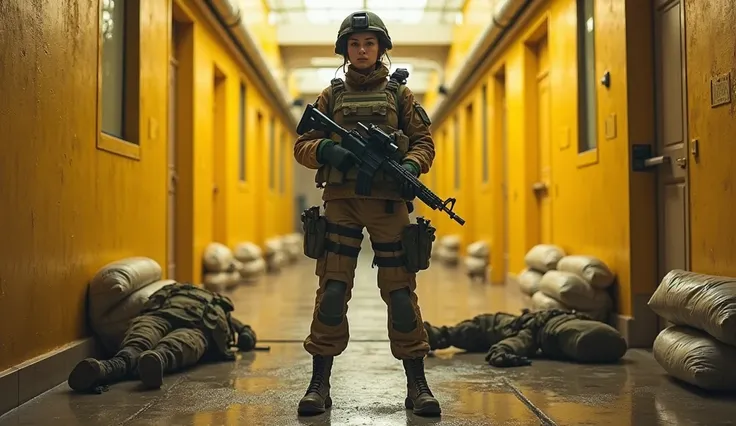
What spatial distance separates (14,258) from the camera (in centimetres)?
292

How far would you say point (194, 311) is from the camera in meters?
3.85

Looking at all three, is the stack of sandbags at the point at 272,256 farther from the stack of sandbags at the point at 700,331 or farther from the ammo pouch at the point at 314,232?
the ammo pouch at the point at 314,232

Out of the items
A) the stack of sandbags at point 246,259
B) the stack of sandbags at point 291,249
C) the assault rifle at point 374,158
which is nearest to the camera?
the assault rifle at point 374,158

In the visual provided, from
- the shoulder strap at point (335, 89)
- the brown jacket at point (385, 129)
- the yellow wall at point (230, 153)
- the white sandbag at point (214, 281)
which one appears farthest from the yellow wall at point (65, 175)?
the white sandbag at point (214, 281)

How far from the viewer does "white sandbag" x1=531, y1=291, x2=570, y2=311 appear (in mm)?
4904

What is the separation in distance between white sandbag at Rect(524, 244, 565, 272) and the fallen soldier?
5.26 feet

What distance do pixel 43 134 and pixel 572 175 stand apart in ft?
13.1

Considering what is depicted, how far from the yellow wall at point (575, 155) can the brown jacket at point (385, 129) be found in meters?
1.96

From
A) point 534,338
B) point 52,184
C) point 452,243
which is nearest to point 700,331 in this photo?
point 534,338

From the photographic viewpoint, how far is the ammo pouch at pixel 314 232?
9.56ft

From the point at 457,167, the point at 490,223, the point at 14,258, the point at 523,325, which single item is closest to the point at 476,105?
the point at 490,223

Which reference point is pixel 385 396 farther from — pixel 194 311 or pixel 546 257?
pixel 546 257

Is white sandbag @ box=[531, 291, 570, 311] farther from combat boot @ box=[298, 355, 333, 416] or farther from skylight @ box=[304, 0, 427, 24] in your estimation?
skylight @ box=[304, 0, 427, 24]

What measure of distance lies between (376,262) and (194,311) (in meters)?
1.30
